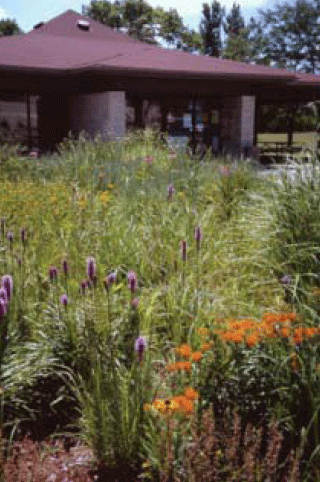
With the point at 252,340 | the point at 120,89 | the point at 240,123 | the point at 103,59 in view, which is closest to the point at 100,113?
the point at 120,89

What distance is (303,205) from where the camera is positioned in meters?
5.15

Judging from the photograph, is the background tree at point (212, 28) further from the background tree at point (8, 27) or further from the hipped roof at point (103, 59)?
the hipped roof at point (103, 59)

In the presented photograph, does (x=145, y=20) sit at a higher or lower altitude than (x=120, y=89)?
higher

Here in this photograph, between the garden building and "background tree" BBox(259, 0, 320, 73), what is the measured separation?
31970 mm

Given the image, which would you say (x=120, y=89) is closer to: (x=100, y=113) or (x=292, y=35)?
(x=100, y=113)

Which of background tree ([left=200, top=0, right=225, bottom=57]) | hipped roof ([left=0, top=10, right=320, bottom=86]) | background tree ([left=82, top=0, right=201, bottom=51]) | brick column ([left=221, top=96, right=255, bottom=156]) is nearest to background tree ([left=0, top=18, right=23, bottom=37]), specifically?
background tree ([left=82, top=0, right=201, bottom=51])

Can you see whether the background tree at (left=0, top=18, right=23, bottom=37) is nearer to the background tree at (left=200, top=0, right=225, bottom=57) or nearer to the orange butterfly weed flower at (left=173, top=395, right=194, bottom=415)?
the background tree at (left=200, top=0, right=225, bottom=57)

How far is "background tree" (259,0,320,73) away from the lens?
5312 cm

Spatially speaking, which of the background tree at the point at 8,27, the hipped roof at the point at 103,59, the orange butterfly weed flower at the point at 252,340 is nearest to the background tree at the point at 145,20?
the background tree at the point at 8,27

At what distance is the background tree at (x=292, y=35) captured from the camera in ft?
174

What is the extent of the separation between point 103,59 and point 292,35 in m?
40.1

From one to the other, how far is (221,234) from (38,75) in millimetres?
14057

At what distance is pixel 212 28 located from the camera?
7044 centimetres

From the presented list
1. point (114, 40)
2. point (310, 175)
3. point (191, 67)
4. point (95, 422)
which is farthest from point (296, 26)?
point (95, 422)
